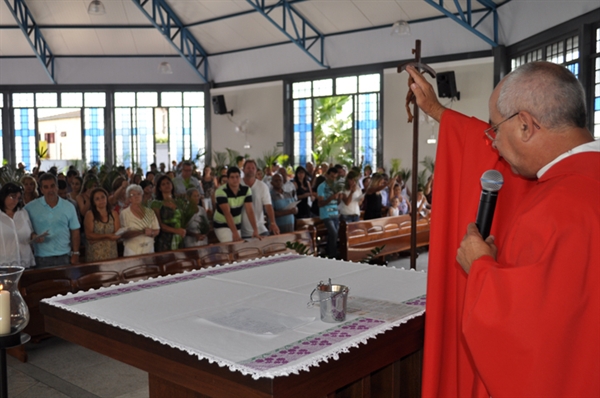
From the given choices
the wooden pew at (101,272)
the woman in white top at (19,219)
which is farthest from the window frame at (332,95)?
the woman in white top at (19,219)

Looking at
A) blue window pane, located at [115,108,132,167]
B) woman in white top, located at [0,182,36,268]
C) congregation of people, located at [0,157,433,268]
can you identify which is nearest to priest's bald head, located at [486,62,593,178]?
congregation of people, located at [0,157,433,268]

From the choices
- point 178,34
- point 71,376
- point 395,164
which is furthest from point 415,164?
point 178,34

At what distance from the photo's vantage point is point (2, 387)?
2.12m

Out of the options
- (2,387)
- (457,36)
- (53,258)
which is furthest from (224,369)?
(457,36)

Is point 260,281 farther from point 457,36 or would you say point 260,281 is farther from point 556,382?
point 457,36

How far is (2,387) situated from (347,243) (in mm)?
6005

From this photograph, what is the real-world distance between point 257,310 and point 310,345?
0.48 metres

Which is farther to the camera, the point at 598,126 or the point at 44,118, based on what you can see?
the point at 44,118

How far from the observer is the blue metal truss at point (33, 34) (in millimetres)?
15742

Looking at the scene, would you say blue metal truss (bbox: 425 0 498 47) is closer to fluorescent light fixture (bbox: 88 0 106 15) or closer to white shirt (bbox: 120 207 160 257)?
fluorescent light fixture (bbox: 88 0 106 15)

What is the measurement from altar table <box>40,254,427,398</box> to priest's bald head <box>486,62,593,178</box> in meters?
0.85

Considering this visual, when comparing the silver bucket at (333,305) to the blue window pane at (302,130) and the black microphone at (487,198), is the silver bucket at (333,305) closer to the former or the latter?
the black microphone at (487,198)

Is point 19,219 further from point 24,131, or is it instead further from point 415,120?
point 24,131

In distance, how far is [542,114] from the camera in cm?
170
